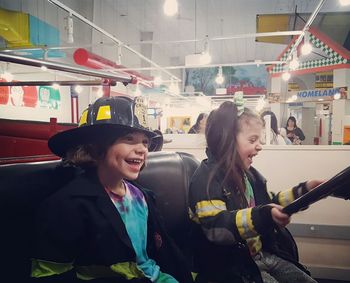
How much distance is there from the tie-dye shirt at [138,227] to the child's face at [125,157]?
0.11 m

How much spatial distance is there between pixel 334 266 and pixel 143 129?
2.17 m

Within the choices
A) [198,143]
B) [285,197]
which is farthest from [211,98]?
[285,197]

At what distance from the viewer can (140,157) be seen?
4.28 feet

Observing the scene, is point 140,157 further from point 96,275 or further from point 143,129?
point 96,275

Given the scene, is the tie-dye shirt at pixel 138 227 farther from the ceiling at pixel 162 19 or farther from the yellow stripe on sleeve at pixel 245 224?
the ceiling at pixel 162 19

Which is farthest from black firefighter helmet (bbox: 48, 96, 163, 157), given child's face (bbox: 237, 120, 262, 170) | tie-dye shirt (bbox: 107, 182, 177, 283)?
child's face (bbox: 237, 120, 262, 170)

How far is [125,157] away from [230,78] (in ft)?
48.4

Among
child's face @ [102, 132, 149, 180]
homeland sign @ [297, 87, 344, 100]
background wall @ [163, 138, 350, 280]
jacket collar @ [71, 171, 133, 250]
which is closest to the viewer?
jacket collar @ [71, 171, 133, 250]

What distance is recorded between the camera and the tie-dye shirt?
1.29 m

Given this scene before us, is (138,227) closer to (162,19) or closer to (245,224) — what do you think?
(245,224)

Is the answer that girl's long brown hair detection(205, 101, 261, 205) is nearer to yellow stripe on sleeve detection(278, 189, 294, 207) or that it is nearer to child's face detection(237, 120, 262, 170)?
child's face detection(237, 120, 262, 170)

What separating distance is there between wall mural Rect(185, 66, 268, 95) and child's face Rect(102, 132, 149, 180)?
13.4 m

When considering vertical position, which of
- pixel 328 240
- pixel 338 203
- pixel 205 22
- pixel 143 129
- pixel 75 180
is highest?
pixel 205 22

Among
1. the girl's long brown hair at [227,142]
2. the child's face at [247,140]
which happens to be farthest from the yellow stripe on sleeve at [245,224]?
the child's face at [247,140]
